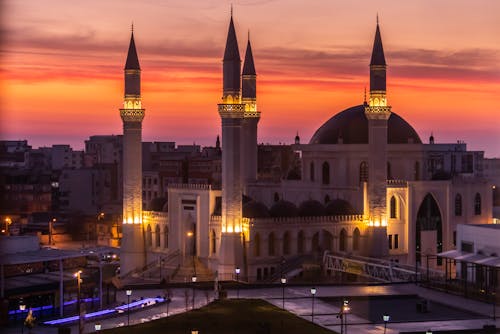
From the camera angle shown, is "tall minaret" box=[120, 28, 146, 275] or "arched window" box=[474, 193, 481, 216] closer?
"tall minaret" box=[120, 28, 146, 275]

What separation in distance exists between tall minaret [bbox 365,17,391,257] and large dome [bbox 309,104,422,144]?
13.8 feet

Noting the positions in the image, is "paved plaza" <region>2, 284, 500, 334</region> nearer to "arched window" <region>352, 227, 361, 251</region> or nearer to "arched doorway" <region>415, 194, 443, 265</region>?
"arched window" <region>352, 227, 361, 251</region>

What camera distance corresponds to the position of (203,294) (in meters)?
44.2

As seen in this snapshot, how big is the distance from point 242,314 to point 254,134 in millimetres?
24853

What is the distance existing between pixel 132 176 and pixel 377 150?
44.0 feet

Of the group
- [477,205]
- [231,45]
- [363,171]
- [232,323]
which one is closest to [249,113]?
[363,171]

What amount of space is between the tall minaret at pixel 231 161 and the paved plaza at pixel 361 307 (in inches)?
225

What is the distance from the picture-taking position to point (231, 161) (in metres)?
52.2

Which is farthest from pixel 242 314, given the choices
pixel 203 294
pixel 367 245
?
pixel 367 245

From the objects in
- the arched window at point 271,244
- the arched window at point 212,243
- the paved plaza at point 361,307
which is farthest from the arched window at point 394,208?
the paved plaza at point 361,307

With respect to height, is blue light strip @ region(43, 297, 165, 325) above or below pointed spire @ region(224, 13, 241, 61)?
below

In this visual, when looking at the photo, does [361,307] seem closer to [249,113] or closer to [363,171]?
[363,171]

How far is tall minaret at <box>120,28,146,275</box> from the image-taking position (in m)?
57.4

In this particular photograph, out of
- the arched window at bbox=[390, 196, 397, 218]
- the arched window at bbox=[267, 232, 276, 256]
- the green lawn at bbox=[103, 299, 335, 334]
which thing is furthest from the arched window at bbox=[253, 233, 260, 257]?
the green lawn at bbox=[103, 299, 335, 334]
